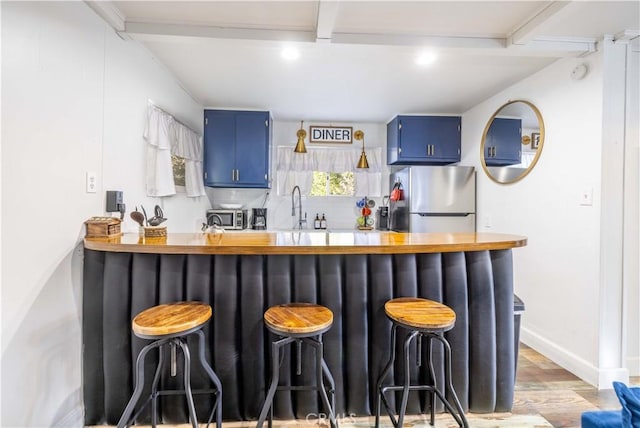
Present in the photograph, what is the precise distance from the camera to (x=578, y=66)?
7.75 feet

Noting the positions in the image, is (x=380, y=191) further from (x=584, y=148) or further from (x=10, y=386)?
(x=10, y=386)

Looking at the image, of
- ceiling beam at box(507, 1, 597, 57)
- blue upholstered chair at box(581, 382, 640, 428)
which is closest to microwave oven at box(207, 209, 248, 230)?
ceiling beam at box(507, 1, 597, 57)

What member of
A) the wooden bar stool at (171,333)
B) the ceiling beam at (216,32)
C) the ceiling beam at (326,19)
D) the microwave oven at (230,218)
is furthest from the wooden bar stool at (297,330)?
the microwave oven at (230,218)

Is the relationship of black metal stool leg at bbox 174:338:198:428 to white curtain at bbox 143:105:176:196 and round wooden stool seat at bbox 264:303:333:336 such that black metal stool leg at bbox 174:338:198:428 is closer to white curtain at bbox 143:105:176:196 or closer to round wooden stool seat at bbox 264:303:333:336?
round wooden stool seat at bbox 264:303:333:336

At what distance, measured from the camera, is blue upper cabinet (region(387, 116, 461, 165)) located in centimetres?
407

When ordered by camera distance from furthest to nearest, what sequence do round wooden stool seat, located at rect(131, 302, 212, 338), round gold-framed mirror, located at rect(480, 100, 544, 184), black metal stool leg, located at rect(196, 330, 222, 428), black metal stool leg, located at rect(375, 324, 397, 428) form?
round gold-framed mirror, located at rect(480, 100, 544, 184), black metal stool leg, located at rect(375, 324, 397, 428), black metal stool leg, located at rect(196, 330, 222, 428), round wooden stool seat, located at rect(131, 302, 212, 338)

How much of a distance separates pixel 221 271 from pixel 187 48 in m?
1.84

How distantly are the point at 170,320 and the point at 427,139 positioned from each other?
3.75 meters

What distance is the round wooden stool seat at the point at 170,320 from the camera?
1.30 metres

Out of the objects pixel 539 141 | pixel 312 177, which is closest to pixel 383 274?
pixel 539 141

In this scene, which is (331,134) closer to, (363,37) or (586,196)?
(363,37)

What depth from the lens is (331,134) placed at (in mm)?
4492

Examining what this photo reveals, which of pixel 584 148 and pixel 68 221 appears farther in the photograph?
pixel 584 148

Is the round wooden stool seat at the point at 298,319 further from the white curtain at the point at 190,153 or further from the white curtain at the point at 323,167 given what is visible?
the white curtain at the point at 323,167
